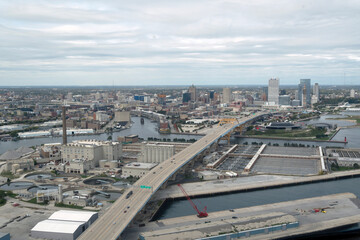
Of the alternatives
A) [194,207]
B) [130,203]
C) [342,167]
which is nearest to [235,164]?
[342,167]

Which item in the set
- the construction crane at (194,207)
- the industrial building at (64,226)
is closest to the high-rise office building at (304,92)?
the construction crane at (194,207)

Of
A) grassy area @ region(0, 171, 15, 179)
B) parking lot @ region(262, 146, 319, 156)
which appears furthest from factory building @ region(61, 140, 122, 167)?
parking lot @ region(262, 146, 319, 156)

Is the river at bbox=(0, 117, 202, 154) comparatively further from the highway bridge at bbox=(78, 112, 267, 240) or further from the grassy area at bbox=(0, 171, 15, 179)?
the highway bridge at bbox=(78, 112, 267, 240)

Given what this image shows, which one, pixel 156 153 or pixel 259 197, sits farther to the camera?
pixel 156 153

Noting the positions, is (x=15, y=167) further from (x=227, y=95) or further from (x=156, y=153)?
(x=227, y=95)

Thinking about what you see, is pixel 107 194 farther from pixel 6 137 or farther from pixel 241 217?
pixel 6 137

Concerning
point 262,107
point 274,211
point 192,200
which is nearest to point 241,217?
point 274,211

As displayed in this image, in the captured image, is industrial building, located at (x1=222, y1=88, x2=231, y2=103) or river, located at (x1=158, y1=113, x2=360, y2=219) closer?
river, located at (x1=158, y1=113, x2=360, y2=219)
